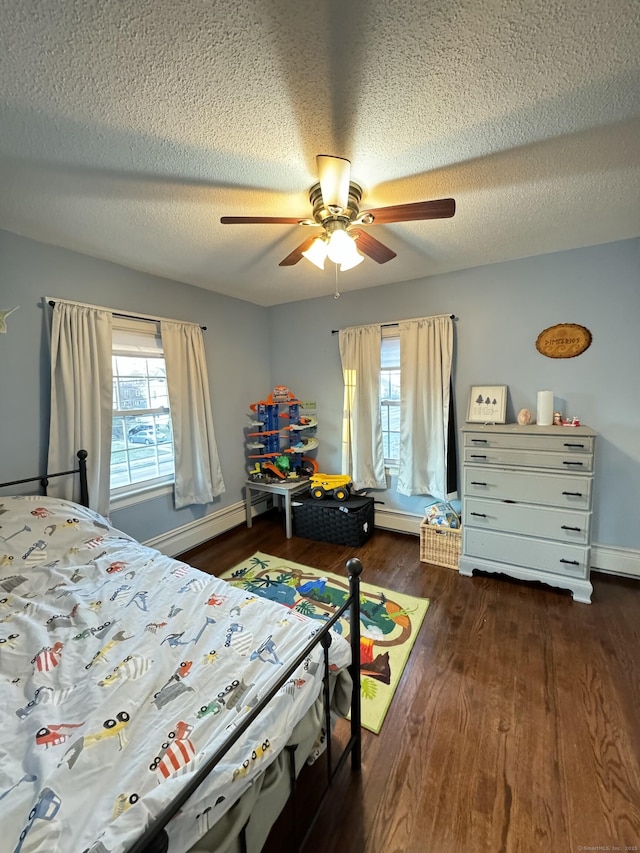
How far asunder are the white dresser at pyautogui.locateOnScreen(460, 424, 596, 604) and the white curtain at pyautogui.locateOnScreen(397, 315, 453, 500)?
43 cm

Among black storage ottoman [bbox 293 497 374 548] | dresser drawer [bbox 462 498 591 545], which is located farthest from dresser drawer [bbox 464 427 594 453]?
black storage ottoman [bbox 293 497 374 548]

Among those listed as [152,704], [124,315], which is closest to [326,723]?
[152,704]

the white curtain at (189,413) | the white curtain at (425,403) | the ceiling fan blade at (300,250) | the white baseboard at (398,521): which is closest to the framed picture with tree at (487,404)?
the white curtain at (425,403)

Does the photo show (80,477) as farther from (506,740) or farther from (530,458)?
(530,458)

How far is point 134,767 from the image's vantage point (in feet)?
2.54

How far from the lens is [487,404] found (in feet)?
9.27

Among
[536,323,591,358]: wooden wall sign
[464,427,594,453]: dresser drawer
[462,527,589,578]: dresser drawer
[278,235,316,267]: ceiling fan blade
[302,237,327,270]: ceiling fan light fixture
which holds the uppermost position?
[278,235,316,267]: ceiling fan blade

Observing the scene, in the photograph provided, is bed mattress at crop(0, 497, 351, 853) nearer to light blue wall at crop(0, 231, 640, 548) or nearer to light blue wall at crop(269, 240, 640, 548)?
light blue wall at crop(0, 231, 640, 548)

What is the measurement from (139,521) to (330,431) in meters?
2.00

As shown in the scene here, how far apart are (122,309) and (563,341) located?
11.2ft

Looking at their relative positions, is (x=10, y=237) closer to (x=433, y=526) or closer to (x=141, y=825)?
(x=141, y=825)

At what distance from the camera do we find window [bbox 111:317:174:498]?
2.63 m

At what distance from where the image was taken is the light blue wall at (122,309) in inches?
80.7

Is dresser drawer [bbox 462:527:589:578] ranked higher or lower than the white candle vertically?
lower
